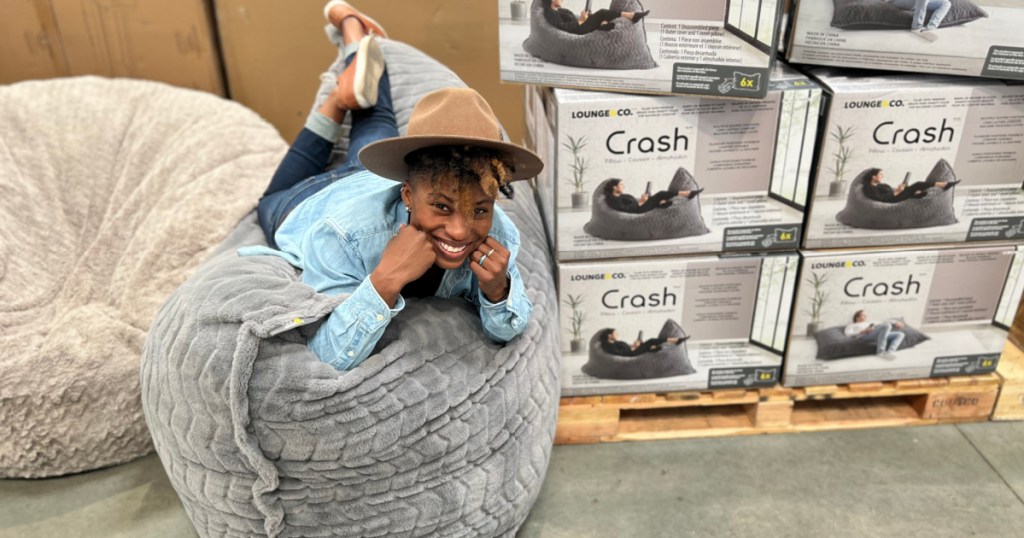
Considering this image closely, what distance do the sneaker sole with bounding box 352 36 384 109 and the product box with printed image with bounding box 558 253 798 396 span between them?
23.9 inches

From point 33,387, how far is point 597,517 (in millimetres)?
1169

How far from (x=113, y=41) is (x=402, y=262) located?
1689 mm

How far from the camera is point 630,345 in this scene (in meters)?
1.81

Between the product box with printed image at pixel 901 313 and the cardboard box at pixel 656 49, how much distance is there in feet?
1.51

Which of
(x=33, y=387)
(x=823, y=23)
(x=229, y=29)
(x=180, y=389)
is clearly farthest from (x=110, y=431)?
(x=823, y=23)

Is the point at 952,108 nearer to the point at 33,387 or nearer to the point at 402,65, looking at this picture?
the point at 402,65

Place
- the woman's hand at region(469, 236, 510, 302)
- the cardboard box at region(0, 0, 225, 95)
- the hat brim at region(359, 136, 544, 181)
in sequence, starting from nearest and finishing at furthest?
the hat brim at region(359, 136, 544, 181), the woman's hand at region(469, 236, 510, 302), the cardboard box at region(0, 0, 225, 95)

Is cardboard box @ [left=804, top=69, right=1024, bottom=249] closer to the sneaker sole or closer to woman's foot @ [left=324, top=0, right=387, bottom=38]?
the sneaker sole

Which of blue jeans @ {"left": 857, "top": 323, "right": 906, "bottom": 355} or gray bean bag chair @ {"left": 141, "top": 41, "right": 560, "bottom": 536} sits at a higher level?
gray bean bag chair @ {"left": 141, "top": 41, "right": 560, "bottom": 536}

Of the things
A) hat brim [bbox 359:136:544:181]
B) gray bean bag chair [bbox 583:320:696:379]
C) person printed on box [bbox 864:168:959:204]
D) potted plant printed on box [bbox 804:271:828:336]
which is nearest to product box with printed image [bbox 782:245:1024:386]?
potted plant printed on box [bbox 804:271:828:336]

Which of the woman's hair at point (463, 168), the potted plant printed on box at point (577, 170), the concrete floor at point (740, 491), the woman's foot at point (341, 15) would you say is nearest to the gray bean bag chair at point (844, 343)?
the concrete floor at point (740, 491)

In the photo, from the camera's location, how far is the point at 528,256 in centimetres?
163

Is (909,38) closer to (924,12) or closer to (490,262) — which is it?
(924,12)

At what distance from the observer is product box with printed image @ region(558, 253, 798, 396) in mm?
1712
